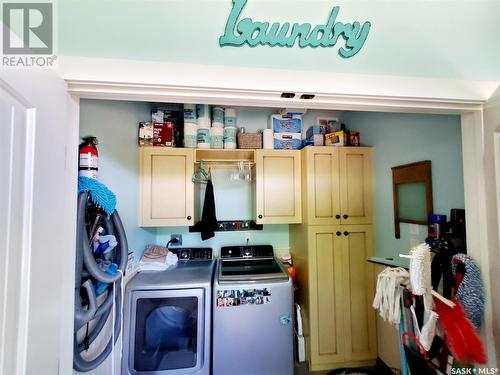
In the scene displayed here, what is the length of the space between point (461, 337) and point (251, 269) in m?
1.31

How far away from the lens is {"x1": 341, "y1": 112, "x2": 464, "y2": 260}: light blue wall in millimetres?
1299

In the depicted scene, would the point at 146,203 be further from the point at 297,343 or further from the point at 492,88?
the point at 492,88

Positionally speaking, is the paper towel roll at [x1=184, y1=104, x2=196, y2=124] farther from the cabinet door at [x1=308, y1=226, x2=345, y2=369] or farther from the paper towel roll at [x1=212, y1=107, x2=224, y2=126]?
the cabinet door at [x1=308, y1=226, x2=345, y2=369]

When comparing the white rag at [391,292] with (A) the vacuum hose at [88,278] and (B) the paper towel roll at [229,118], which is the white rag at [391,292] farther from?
(B) the paper towel roll at [229,118]

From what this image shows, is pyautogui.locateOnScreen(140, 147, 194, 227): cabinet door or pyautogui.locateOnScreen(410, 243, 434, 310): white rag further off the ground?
pyautogui.locateOnScreen(140, 147, 194, 227): cabinet door

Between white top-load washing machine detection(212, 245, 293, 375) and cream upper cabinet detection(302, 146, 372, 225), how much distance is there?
0.68 metres

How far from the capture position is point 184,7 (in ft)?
2.25

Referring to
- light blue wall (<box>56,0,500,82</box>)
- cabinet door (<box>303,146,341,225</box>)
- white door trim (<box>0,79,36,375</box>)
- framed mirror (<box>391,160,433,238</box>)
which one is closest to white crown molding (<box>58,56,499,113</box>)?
light blue wall (<box>56,0,500,82</box>)

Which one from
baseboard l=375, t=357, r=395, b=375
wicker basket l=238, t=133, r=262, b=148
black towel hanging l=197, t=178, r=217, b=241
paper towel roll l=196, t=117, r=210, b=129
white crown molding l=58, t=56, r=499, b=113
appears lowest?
baseboard l=375, t=357, r=395, b=375

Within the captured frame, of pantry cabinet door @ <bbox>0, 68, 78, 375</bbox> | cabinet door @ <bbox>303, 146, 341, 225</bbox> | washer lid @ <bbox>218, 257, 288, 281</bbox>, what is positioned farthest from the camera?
cabinet door @ <bbox>303, 146, 341, 225</bbox>

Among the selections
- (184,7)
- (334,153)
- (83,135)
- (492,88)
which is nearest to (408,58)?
(492,88)

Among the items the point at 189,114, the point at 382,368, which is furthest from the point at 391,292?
the point at 189,114

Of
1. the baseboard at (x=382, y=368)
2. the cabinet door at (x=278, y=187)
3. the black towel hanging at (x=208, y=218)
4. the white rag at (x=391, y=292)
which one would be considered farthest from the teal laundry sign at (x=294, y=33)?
the baseboard at (x=382, y=368)

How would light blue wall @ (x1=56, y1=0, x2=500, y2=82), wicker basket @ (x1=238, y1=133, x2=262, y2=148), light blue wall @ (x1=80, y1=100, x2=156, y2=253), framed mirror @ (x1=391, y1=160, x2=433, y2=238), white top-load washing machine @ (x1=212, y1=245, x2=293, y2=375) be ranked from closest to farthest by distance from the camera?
light blue wall @ (x1=56, y1=0, x2=500, y2=82)
light blue wall @ (x1=80, y1=100, x2=156, y2=253)
framed mirror @ (x1=391, y1=160, x2=433, y2=238)
white top-load washing machine @ (x1=212, y1=245, x2=293, y2=375)
wicker basket @ (x1=238, y1=133, x2=262, y2=148)
